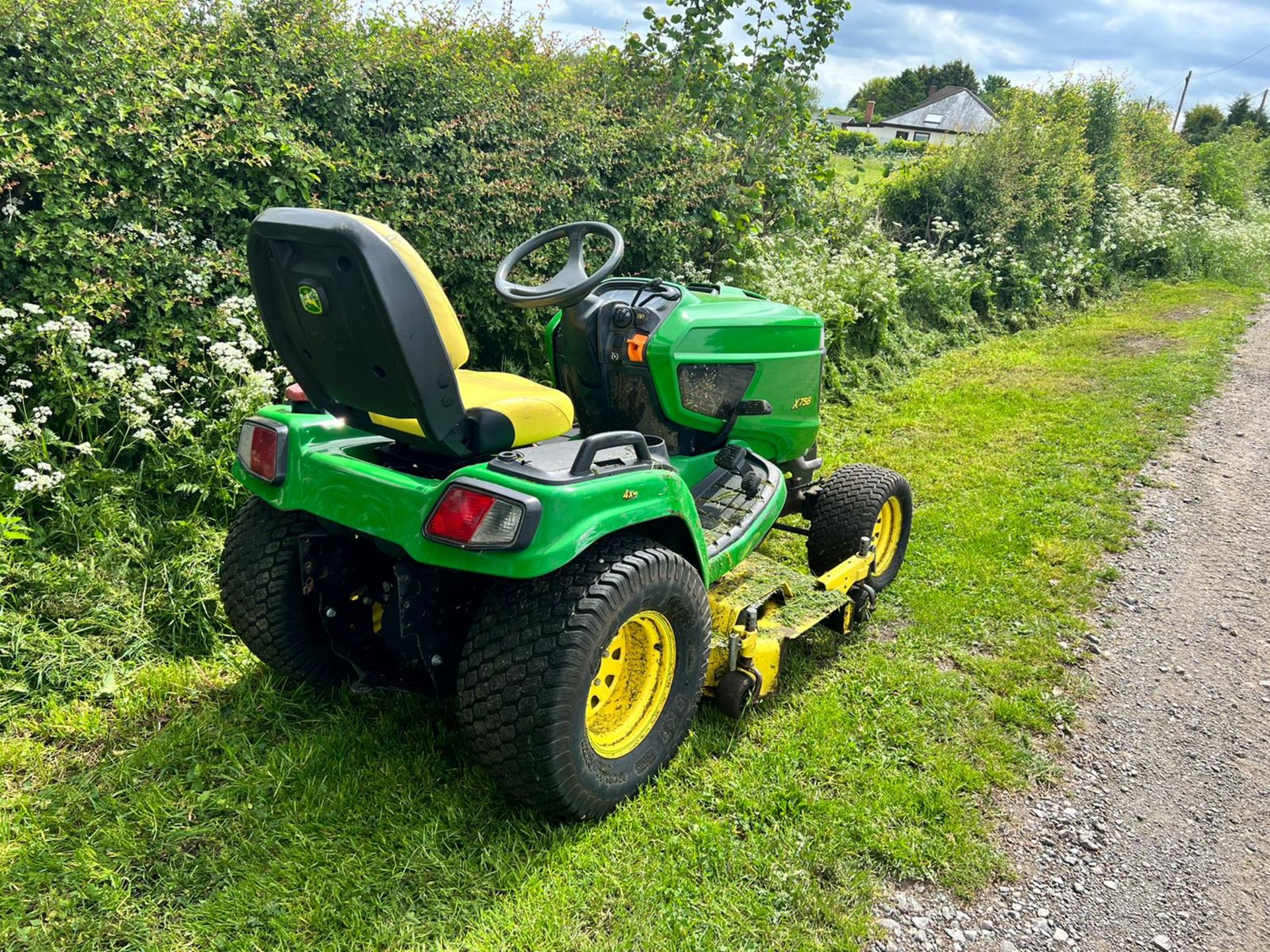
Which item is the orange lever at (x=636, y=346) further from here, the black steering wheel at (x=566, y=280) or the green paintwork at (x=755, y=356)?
the black steering wheel at (x=566, y=280)

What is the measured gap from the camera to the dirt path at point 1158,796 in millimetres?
2264

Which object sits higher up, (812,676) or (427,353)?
(427,353)

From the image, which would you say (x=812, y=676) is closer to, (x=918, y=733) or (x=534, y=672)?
(x=918, y=733)

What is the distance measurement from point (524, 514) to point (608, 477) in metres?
A: 0.32

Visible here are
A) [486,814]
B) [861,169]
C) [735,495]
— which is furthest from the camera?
[861,169]

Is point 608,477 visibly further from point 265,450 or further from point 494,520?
point 265,450

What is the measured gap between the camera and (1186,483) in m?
5.56

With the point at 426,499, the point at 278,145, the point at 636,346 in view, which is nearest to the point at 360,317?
the point at 426,499

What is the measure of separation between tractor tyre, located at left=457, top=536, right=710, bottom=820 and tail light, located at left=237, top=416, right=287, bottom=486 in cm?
73

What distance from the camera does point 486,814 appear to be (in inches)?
93.9

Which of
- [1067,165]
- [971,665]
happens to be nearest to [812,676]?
[971,665]

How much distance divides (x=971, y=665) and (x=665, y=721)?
153cm

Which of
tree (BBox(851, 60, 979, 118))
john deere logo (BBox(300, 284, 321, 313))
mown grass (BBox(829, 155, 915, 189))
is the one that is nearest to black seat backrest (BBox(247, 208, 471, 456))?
john deere logo (BBox(300, 284, 321, 313))

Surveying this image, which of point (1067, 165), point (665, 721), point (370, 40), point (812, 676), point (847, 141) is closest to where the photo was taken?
point (665, 721)
